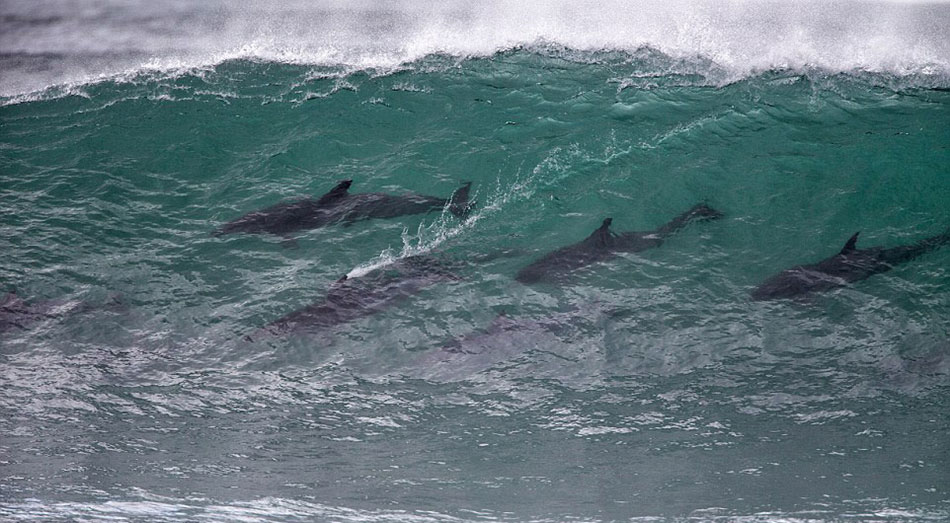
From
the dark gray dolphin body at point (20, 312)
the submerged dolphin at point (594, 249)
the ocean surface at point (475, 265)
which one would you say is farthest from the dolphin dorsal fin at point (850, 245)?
the dark gray dolphin body at point (20, 312)

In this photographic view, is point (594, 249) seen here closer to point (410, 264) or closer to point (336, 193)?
point (410, 264)

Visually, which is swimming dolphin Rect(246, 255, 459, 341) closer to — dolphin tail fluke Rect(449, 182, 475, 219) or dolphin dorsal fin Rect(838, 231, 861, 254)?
dolphin tail fluke Rect(449, 182, 475, 219)

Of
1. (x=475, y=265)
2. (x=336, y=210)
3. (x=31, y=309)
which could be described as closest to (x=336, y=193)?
(x=336, y=210)

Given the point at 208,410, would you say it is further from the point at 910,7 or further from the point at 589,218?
the point at 910,7

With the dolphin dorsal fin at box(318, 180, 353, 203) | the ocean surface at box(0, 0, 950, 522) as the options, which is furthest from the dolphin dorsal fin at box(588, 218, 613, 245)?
the dolphin dorsal fin at box(318, 180, 353, 203)

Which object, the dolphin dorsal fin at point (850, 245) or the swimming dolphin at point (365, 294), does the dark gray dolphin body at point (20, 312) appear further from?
the dolphin dorsal fin at point (850, 245)

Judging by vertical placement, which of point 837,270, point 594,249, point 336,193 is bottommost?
point 837,270
